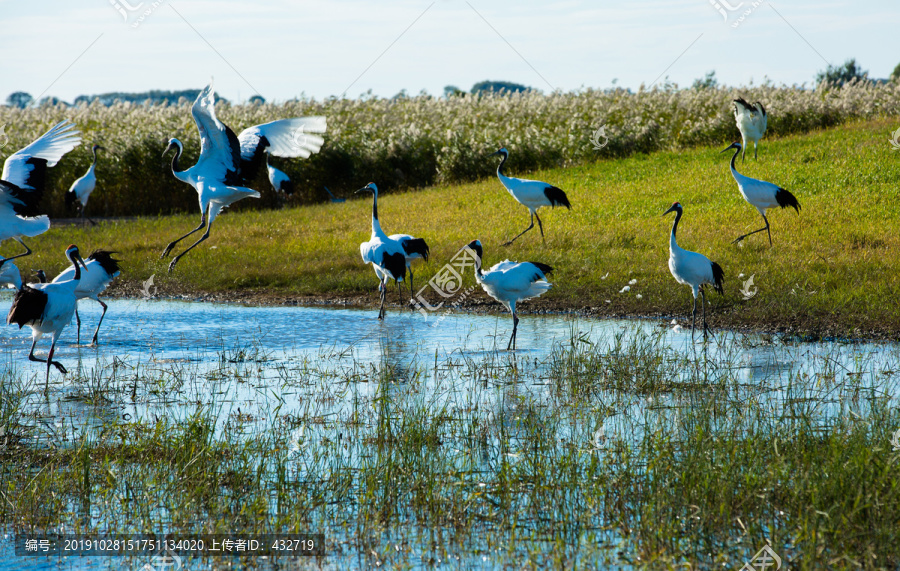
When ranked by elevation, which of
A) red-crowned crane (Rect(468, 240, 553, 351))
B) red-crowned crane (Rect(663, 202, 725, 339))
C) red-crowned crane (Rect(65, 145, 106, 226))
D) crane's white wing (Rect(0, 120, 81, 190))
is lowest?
red-crowned crane (Rect(468, 240, 553, 351))

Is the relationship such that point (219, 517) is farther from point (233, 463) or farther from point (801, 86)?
point (801, 86)

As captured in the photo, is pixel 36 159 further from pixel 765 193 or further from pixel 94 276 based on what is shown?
pixel 765 193

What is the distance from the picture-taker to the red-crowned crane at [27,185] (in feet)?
26.5

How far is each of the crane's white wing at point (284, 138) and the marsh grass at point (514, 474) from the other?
450 centimetres

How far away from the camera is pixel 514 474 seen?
5.04 m

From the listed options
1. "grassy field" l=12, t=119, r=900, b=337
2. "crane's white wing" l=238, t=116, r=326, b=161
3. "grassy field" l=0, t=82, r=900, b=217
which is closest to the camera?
"grassy field" l=12, t=119, r=900, b=337

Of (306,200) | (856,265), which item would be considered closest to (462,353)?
(856,265)

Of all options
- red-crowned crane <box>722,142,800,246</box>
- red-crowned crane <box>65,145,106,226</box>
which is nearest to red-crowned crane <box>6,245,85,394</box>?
red-crowned crane <box>722,142,800,246</box>

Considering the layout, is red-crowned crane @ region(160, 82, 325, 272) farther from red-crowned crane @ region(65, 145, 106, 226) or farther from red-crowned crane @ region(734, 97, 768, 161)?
red-crowned crane @ region(734, 97, 768, 161)

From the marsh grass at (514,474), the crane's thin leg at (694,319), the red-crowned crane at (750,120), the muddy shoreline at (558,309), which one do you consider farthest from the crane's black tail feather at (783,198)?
the marsh grass at (514,474)

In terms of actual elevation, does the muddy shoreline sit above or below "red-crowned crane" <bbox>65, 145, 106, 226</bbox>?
below

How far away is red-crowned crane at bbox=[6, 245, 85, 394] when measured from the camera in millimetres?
7422

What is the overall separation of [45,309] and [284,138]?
413 centimetres

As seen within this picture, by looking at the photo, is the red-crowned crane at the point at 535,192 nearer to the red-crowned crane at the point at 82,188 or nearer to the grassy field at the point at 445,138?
the grassy field at the point at 445,138
